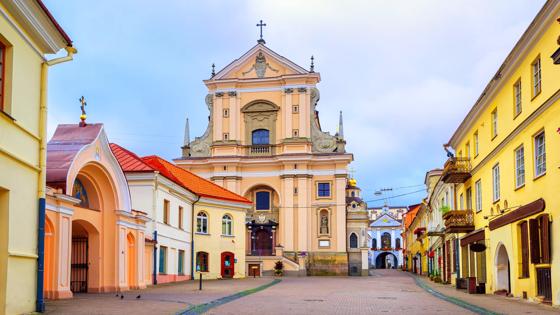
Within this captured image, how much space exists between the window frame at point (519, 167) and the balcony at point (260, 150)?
128ft

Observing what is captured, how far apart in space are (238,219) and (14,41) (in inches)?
1312

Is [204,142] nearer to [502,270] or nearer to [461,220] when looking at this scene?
[461,220]

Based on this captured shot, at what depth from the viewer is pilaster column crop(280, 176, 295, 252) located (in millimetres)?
58656

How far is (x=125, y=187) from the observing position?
24.8 metres

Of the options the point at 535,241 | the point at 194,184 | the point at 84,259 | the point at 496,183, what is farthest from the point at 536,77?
the point at 194,184

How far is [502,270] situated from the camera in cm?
2541

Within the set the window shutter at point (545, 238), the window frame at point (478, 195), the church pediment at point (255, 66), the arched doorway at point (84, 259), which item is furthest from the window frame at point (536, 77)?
the church pediment at point (255, 66)

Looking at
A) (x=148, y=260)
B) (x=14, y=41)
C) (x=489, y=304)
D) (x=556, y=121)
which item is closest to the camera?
(x=14, y=41)

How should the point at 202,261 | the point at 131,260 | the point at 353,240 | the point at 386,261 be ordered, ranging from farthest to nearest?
1. the point at 386,261
2. the point at 353,240
3. the point at 202,261
4. the point at 131,260

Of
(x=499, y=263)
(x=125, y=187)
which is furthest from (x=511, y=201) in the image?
(x=125, y=187)

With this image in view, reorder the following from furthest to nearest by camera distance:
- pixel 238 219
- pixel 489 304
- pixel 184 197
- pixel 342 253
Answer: pixel 342 253
pixel 238 219
pixel 184 197
pixel 489 304

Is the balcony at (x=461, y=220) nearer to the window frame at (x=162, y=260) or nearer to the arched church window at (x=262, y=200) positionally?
the window frame at (x=162, y=260)

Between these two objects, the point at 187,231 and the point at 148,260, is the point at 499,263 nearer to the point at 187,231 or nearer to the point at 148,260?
the point at 148,260

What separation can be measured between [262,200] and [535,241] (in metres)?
42.5
